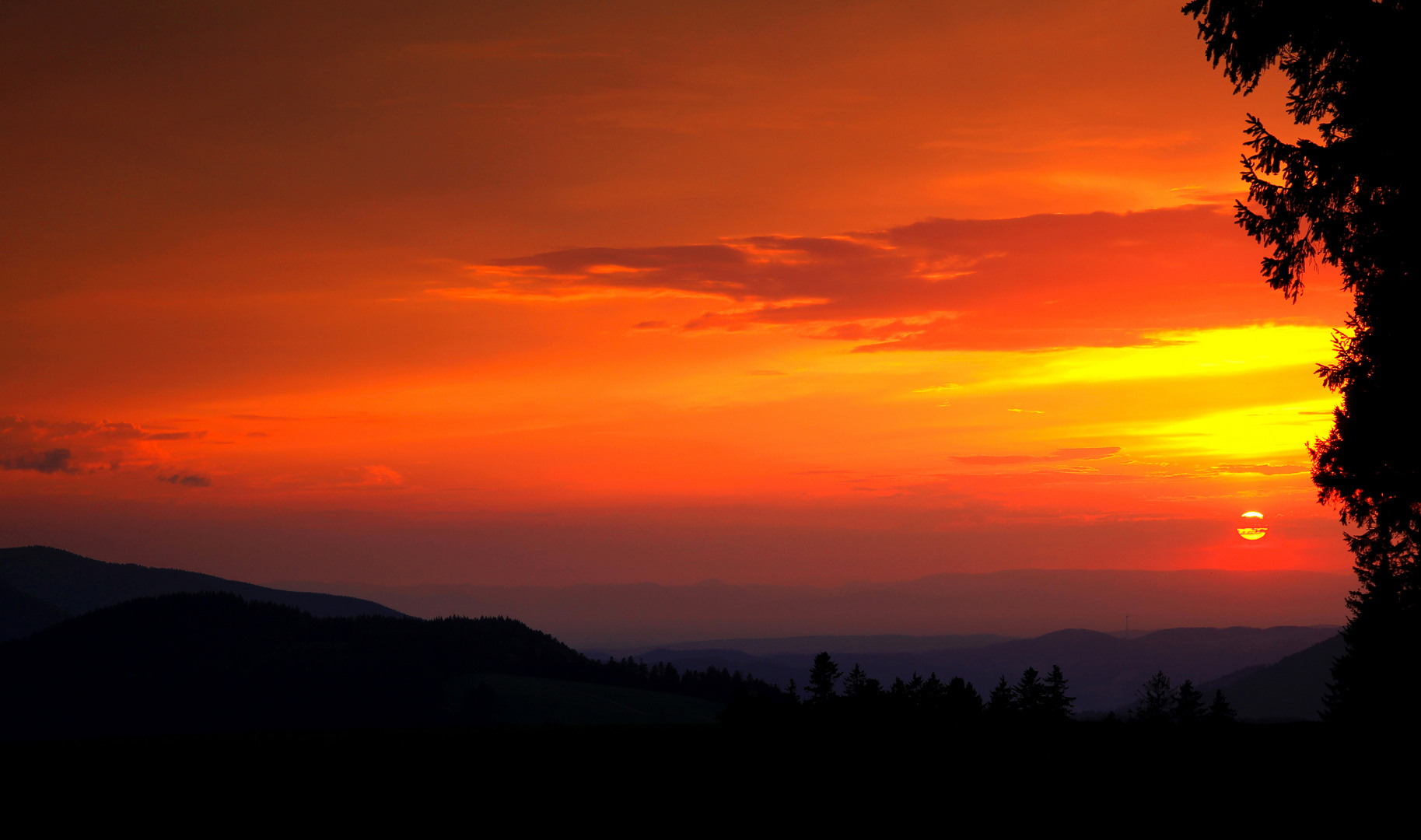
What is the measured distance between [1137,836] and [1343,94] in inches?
475

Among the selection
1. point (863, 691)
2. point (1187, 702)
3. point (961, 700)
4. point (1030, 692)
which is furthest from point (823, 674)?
point (863, 691)

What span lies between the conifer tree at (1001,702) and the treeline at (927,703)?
0.21ft

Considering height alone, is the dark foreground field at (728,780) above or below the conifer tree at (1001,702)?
above

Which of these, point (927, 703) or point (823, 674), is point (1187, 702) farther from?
point (927, 703)

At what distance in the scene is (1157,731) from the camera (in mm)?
18844

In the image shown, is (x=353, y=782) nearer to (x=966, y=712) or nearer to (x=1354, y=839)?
(x=1354, y=839)

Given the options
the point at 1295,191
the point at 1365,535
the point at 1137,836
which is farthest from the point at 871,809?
the point at 1365,535

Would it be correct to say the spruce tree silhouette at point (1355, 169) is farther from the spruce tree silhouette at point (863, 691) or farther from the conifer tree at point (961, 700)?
the conifer tree at point (961, 700)

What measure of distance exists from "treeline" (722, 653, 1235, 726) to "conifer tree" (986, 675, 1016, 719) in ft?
0.21

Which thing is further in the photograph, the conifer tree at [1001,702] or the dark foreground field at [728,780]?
the conifer tree at [1001,702]

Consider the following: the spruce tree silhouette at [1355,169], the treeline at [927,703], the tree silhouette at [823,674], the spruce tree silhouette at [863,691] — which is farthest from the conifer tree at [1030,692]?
the spruce tree silhouette at [1355,169]

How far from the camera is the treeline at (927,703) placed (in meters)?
35.8

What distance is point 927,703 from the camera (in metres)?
57.5

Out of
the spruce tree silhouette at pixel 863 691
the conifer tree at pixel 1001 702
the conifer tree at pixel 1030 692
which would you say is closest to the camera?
the spruce tree silhouette at pixel 863 691
